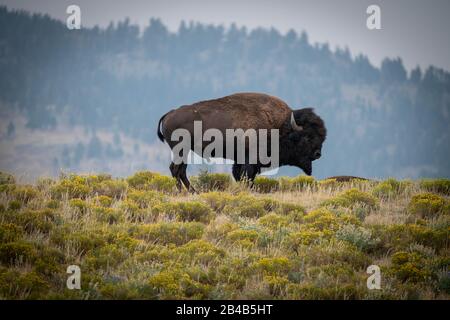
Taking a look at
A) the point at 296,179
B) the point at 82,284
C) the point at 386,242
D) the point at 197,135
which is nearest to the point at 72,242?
the point at 82,284

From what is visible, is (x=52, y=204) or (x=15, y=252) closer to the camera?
(x=15, y=252)

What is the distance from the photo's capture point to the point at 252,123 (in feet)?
53.4

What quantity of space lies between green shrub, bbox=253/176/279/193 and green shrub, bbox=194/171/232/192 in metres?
0.57

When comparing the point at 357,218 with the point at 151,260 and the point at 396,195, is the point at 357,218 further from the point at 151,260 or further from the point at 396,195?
the point at 151,260

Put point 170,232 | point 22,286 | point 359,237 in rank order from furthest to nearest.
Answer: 1. point 170,232
2. point 359,237
3. point 22,286

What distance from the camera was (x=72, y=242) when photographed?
10.2 metres

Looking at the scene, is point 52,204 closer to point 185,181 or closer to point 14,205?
point 14,205

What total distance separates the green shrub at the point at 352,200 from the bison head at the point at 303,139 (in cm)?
366

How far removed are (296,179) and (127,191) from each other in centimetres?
405

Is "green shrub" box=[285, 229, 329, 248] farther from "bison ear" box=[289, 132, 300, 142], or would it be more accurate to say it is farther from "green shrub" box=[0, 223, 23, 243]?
"bison ear" box=[289, 132, 300, 142]

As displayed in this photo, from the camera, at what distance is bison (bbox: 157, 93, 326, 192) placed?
15766mm

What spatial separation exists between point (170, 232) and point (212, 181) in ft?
15.9

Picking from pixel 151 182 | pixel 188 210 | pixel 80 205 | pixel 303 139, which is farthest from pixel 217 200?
pixel 303 139

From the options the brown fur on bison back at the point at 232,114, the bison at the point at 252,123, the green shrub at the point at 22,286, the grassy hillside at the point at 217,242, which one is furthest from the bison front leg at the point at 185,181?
the green shrub at the point at 22,286
